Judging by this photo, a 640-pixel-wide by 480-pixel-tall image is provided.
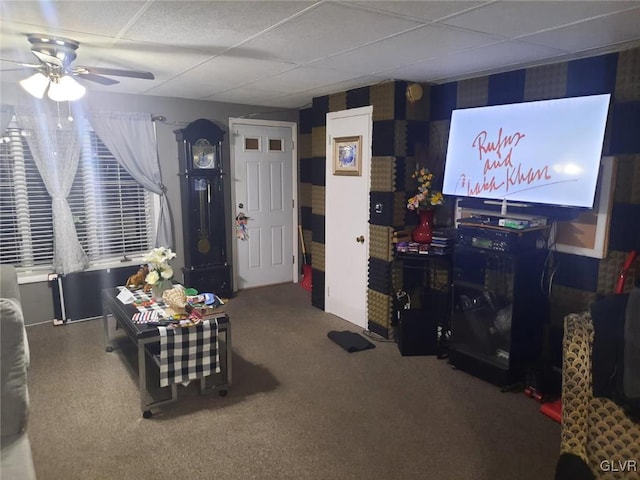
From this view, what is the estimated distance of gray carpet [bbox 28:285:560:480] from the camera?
2.27 m

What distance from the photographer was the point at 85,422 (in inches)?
104

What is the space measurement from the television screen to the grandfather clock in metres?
2.52

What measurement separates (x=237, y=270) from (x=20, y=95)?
2730mm

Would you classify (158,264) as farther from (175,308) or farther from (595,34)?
(595,34)

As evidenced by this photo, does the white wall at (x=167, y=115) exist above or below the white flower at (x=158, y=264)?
above

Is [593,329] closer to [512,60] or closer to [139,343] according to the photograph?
[512,60]

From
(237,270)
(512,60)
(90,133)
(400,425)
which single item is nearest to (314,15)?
(512,60)

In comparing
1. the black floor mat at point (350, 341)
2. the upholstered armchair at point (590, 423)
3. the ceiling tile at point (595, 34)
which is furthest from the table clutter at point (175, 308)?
the ceiling tile at point (595, 34)

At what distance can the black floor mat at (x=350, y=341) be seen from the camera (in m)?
3.69

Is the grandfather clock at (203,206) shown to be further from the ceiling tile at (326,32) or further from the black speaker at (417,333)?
the black speaker at (417,333)

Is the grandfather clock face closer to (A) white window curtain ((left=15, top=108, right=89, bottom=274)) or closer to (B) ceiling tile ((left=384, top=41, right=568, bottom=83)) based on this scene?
(A) white window curtain ((left=15, top=108, right=89, bottom=274))

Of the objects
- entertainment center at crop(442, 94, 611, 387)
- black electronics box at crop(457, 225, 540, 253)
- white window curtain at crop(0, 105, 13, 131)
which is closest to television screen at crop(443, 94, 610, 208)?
entertainment center at crop(442, 94, 611, 387)

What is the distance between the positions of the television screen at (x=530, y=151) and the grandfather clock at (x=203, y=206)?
8.27ft

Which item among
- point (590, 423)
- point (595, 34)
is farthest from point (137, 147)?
point (590, 423)
